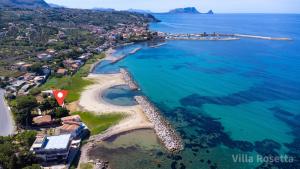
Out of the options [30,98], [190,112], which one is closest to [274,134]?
[190,112]

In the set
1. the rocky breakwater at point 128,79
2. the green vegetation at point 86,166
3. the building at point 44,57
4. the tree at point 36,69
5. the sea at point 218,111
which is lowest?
the green vegetation at point 86,166

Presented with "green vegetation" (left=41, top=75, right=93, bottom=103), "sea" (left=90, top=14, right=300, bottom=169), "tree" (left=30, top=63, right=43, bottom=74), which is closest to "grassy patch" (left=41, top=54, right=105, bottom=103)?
"green vegetation" (left=41, top=75, right=93, bottom=103)

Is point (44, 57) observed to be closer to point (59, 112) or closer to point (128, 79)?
point (128, 79)

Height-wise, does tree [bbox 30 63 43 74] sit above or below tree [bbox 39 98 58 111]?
above

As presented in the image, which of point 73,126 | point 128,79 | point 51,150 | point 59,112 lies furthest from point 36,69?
point 51,150

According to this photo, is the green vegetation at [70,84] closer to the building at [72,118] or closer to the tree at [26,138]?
the building at [72,118]

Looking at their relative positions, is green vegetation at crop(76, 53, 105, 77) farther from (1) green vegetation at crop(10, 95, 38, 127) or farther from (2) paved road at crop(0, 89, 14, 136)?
(1) green vegetation at crop(10, 95, 38, 127)

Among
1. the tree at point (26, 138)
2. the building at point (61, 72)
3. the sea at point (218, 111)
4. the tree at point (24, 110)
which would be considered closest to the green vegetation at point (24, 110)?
the tree at point (24, 110)
